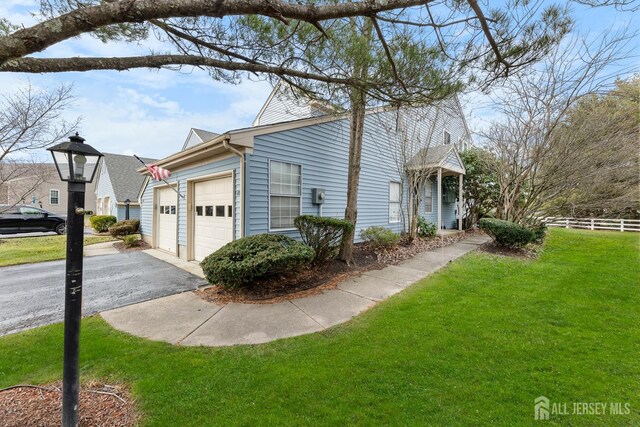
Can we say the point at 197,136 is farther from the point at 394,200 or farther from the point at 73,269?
the point at 73,269

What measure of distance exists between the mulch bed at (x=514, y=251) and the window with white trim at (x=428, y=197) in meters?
3.18

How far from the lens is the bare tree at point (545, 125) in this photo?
7.39m

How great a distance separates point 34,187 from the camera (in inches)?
440

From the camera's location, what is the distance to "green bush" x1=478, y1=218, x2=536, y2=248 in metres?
7.76

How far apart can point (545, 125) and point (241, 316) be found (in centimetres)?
1037

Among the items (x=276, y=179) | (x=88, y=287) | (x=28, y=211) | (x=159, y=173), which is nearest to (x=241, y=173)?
(x=276, y=179)

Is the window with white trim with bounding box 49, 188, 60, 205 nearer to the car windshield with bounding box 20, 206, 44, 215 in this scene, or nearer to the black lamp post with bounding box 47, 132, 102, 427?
the car windshield with bounding box 20, 206, 44, 215

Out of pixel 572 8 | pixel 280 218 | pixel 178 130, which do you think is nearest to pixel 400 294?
pixel 280 218

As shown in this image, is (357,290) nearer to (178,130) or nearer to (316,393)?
(316,393)

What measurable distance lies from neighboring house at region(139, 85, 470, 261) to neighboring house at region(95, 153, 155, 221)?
5013 mm

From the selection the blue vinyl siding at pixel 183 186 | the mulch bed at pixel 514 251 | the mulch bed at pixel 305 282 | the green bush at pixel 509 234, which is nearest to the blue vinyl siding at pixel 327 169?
the blue vinyl siding at pixel 183 186

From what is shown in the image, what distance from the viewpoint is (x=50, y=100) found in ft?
30.7

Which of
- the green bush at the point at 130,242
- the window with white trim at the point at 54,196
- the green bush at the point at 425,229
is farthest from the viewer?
the window with white trim at the point at 54,196

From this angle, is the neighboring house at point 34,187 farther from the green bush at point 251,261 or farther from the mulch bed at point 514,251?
the mulch bed at point 514,251
